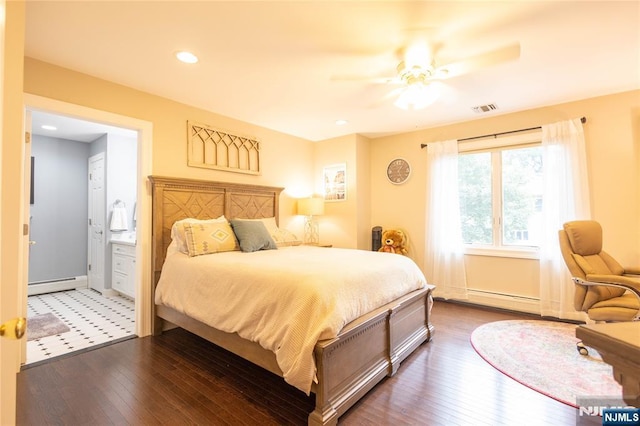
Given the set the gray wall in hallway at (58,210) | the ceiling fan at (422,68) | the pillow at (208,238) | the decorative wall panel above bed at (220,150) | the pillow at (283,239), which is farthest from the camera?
the gray wall in hallway at (58,210)

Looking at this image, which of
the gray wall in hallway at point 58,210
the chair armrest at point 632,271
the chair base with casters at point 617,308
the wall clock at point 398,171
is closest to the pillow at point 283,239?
the wall clock at point 398,171

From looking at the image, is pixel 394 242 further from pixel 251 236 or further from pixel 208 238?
pixel 208 238

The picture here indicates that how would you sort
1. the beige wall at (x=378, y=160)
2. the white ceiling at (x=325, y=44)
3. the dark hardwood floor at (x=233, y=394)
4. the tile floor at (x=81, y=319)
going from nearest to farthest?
the dark hardwood floor at (x=233, y=394)
the white ceiling at (x=325, y=44)
the tile floor at (x=81, y=319)
the beige wall at (x=378, y=160)

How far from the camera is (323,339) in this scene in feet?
5.68

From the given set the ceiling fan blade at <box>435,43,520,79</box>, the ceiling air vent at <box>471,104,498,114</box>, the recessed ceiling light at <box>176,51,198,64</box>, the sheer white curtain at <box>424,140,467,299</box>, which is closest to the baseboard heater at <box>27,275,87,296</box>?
the recessed ceiling light at <box>176,51,198,64</box>

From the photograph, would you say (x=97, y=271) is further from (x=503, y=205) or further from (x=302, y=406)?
(x=503, y=205)

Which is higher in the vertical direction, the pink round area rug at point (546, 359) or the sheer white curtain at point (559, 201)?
the sheer white curtain at point (559, 201)

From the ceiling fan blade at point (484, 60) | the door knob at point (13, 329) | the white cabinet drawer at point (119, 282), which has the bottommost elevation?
the white cabinet drawer at point (119, 282)

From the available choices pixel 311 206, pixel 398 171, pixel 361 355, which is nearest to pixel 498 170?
pixel 398 171

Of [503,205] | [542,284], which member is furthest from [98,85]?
[542,284]

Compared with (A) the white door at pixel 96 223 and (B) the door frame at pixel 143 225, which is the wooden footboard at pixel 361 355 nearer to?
(B) the door frame at pixel 143 225

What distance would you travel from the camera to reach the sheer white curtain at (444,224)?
4.15 meters

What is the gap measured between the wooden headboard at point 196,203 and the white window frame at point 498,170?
295cm

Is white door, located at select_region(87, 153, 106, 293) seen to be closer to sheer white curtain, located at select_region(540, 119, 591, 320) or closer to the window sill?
the window sill
